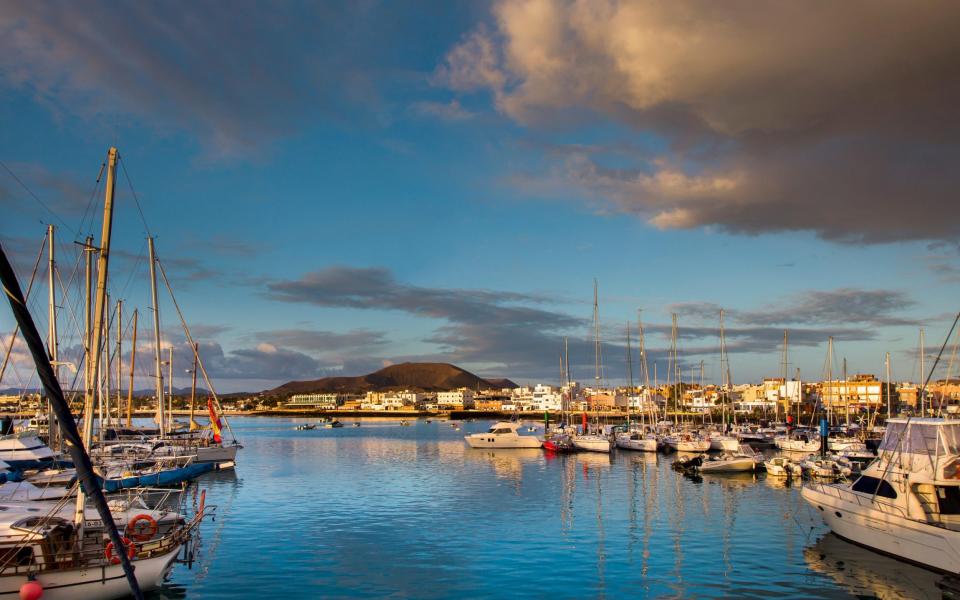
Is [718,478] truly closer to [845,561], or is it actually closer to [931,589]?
[845,561]

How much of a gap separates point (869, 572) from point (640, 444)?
5747 cm

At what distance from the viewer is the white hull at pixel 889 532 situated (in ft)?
84.0

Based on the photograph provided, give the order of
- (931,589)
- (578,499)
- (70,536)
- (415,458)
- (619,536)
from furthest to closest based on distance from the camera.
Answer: (415,458)
(578,499)
(619,536)
(931,589)
(70,536)

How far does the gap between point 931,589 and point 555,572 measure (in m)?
13.9

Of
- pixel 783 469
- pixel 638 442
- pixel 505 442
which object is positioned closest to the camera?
pixel 783 469

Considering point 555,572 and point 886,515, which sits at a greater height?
point 886,515

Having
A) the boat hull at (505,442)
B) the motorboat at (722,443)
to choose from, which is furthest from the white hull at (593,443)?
the motorboat at (722,443)

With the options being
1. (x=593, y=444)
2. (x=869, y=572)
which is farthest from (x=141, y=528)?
(x=593, y=444)

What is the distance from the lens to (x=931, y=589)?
81.6 ft

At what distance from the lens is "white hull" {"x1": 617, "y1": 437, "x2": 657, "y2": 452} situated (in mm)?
82875

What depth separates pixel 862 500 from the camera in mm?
30531

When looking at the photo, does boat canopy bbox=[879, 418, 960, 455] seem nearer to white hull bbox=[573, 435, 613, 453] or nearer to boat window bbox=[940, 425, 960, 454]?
boat window bbox=[940, 425, 960, 454]

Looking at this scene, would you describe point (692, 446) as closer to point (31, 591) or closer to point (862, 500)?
point (862, 500)

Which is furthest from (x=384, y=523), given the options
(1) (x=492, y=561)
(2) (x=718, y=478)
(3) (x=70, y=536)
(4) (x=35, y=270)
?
(4) (x=35, y=270)
